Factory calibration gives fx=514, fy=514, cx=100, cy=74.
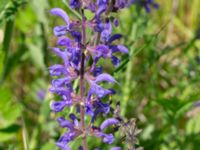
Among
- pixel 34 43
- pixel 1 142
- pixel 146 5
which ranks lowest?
pixel 1 142

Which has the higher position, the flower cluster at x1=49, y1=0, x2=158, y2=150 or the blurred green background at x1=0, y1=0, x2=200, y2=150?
the flower cluster at x1=49, y1=0, x2=158, y2=150

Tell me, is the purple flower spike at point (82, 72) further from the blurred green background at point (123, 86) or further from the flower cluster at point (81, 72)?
the blurred green background at point (123, 86)

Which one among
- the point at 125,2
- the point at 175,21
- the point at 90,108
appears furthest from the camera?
the point at 175,21

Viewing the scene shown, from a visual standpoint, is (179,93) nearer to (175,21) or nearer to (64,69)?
(175,21)

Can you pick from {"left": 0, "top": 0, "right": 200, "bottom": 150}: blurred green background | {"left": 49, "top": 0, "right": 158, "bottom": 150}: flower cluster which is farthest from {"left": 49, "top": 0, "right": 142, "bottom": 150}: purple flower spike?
{"left": 0, "top": 0, "right": 200, "bottom": 150}: blurred green background

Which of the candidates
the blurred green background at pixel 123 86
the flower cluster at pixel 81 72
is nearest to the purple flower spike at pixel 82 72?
the flower cluster at pixel 81 72

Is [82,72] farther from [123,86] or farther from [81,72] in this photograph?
[123,86]

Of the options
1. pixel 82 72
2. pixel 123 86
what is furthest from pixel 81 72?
pixel 123 86

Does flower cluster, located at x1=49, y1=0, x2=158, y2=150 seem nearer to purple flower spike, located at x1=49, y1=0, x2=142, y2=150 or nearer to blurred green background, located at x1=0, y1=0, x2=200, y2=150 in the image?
purple flower spike, located at x1=49, y1=0, x2=142, y2=150

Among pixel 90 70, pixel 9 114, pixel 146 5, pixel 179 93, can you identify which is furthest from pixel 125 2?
pixel 179 93

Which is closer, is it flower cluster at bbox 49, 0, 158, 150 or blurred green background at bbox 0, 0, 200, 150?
flower cluster at bbox 49, 0, 158, 150
